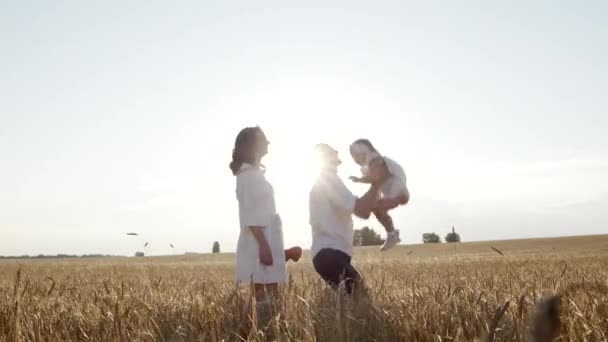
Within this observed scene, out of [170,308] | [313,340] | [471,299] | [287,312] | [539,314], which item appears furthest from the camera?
[170,308]

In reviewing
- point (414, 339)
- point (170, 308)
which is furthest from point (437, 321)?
point (170, 308)

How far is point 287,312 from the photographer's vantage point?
10.4 feet

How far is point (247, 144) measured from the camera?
559cm

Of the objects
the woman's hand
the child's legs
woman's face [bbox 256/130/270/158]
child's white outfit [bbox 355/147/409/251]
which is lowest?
the woman's hand

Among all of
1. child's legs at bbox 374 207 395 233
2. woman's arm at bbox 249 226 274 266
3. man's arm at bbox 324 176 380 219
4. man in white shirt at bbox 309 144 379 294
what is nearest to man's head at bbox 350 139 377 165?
man in white shirt at bbox 309 144 379 294

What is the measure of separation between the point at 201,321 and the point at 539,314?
3.01 m

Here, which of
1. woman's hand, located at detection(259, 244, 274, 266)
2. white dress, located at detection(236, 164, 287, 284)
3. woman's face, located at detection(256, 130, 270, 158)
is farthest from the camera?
woman's face, located at detection(256, 130, 270, 158)

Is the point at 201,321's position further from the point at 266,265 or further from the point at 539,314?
the point at 539,314

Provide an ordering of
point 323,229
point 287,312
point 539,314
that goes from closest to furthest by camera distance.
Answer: point 539,314
point 287,312
point 323,229

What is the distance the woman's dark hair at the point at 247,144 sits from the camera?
18.3 feet

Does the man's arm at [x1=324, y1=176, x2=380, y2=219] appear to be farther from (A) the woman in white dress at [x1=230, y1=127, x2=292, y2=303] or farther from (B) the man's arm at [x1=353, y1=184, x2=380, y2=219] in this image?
(A) the woman in white dress at [x1=230, y1=127, x2=292, y2=303]

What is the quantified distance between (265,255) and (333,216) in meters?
0.91

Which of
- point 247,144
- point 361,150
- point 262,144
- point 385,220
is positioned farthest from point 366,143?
point 247,144

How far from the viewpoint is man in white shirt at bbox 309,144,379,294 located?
5.58 m
